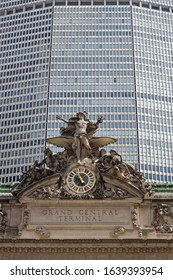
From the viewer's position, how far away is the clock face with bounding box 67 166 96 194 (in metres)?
33.4

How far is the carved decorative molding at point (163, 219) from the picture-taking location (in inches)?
1284

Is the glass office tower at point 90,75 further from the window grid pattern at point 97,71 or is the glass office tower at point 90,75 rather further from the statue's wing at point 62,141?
the statue's wing at point 62,141

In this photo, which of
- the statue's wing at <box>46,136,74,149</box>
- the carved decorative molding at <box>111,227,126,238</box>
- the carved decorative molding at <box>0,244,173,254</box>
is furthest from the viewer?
the statue's wing at <box>46,136,74,149</box>

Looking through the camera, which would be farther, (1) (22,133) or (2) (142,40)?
(2) (142,40)

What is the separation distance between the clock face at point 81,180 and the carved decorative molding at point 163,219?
15.1ft

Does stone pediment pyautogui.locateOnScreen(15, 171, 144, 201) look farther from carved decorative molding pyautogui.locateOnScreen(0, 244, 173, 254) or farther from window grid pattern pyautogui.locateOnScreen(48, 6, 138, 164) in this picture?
window grid pattern pyautogui.locateOnScreen(48, 6, 138, 164)

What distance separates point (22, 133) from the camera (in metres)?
126

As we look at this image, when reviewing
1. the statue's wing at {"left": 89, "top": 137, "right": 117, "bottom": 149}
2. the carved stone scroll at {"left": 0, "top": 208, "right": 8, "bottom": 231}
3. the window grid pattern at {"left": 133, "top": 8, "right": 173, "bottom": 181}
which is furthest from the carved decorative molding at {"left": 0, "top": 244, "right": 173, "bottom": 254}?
the window grid pattern at {"left": 133, "top": 8, "right": 173, "bottom": 181}

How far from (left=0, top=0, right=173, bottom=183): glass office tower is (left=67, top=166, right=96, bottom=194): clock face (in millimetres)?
83796


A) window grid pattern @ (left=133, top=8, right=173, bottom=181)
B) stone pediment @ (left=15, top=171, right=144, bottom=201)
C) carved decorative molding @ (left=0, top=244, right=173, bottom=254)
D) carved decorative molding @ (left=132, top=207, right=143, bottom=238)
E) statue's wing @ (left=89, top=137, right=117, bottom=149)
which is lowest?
carved decorative molding @ (left=0, top=244, right=173, bottom=254)

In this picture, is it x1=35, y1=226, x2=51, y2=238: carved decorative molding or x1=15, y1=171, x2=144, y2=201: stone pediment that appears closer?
x1=35, y1=226, x2=51, y2=238: carved decorative molding

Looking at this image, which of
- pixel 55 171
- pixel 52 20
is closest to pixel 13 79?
pixel 52 20
